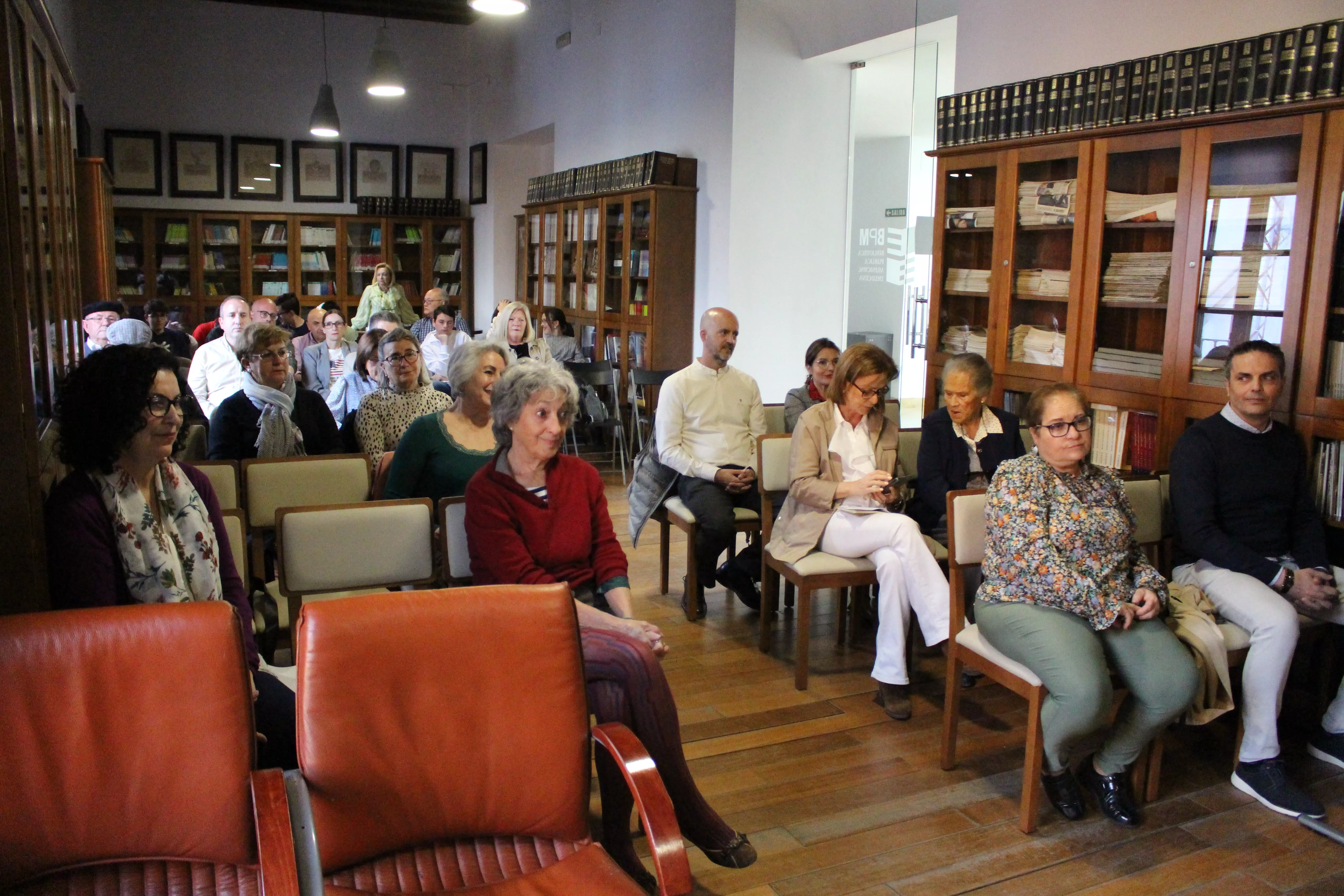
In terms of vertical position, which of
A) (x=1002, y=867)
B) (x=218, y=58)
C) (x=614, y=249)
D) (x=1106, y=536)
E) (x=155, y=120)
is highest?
(x=218, y=58)

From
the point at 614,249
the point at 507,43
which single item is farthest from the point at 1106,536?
the point at 507,43

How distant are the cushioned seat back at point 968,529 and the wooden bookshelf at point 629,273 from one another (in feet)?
16.3

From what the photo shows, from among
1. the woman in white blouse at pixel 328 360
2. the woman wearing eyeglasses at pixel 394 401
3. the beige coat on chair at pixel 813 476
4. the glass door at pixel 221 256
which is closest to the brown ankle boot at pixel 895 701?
the beige coat on chair at pixel 813 476

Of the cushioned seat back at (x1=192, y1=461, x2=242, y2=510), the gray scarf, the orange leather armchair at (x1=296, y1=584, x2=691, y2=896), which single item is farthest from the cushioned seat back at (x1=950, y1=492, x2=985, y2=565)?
the gray scarf

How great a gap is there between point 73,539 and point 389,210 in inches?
452

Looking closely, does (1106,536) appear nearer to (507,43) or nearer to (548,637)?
(548,637)

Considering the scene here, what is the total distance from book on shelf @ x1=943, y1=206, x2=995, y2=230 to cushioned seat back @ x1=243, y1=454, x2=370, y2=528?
3.32m

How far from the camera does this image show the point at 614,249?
8781mm

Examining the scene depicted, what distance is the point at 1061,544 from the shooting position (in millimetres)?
3141

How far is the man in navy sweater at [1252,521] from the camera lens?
Answer: 3.41m

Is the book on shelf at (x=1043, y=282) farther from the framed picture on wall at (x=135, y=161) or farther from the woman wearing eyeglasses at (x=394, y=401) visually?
the framed picture on wall at (x=135, y=161)

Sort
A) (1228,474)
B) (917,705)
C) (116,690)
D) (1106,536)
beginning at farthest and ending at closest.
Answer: (917,705) → (1228,474) → (1106,536) → (116,690)

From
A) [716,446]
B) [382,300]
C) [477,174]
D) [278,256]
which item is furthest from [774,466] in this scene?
[278,256]

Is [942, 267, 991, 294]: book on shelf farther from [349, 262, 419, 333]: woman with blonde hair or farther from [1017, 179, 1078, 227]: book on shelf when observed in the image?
[349, 262, 419, 333]: woman with blonde hair
